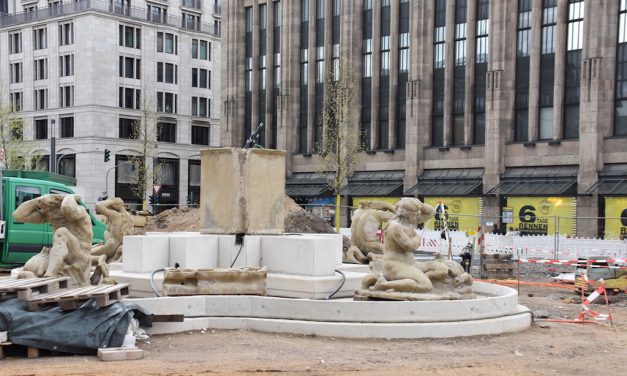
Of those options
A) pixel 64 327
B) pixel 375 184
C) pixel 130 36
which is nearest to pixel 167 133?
pixel 130 36

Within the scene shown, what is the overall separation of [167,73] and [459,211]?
36918 millimetres

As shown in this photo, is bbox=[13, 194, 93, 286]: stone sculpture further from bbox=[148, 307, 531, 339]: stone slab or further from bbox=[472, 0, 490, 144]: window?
bbox=[472, 0, 490, 144]: window

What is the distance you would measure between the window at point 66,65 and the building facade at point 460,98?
1539 centimetres

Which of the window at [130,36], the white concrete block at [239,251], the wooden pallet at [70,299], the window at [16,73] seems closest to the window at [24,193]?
the white concrete block at [239,251]

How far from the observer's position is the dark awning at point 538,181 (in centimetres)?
4584

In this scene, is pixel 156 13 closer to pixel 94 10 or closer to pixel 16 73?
pixel 94 10

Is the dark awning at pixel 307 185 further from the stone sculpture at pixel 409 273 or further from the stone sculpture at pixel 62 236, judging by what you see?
the stone sculpture at pixel 62 236

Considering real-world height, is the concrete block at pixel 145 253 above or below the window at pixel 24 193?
below

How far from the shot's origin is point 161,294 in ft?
47.0

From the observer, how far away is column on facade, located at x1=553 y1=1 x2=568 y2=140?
46.7 metres

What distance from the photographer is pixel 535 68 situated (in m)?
47.9

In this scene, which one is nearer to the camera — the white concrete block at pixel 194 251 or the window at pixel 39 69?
the white concrete block at pixel 194 251

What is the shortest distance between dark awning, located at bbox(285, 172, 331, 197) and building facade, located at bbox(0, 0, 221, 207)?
1353cm

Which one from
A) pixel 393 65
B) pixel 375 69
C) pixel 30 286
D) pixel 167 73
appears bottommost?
pixel 30 286
